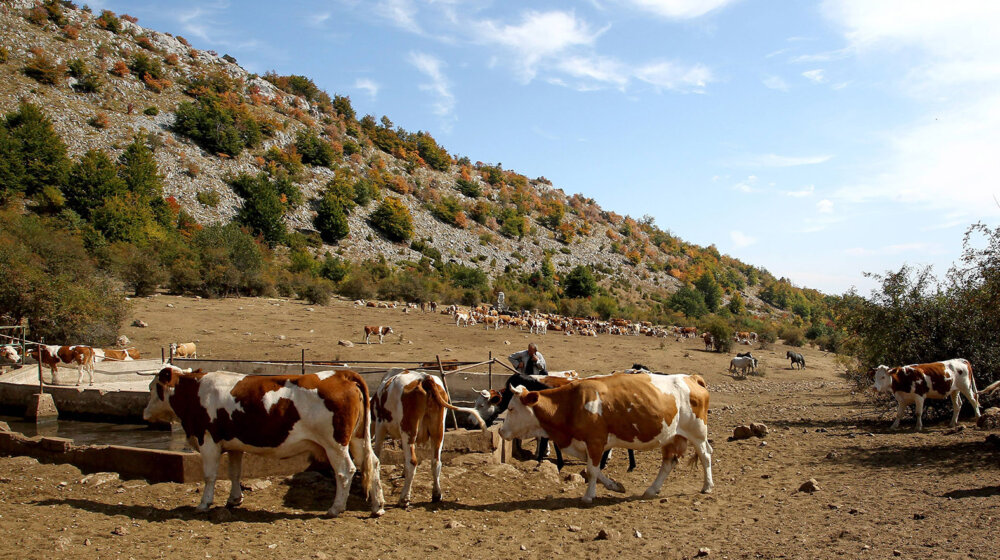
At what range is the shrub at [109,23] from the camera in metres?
84.4

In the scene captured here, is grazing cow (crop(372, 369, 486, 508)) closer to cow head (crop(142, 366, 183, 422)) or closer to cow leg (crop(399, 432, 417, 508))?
cow leg (crop(399, 432, 417, 508))

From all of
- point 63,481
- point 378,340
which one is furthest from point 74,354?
point 378,340

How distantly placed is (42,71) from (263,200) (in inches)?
1149

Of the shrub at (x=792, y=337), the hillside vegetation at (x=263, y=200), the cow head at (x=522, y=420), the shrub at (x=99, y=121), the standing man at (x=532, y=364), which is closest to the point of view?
the cow head at (x=522, y=420)

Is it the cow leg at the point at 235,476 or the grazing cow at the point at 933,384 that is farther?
the grazing cow at the point at 933,384

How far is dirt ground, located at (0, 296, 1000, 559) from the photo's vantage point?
20.4ft

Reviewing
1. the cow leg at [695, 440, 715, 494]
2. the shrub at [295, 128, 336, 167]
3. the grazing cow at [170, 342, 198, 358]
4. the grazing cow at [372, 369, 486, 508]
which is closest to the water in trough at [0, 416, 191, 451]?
the grazing cow at [372, 369, 486, 508]

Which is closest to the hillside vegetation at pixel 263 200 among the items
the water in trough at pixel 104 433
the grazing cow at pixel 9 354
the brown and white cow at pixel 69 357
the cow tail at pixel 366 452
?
the grazing cow at pixel 9 354

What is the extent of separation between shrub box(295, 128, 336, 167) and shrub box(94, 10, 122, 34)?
91.8 feet

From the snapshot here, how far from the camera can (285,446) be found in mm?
7312

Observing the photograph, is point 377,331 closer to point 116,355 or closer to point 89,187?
point 116,355

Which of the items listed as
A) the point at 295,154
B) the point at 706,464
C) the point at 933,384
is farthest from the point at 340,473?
the point at 295,154

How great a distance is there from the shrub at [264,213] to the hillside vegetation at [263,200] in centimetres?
16

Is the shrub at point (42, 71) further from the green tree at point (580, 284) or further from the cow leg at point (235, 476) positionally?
the cow leg at point (235, 476)
